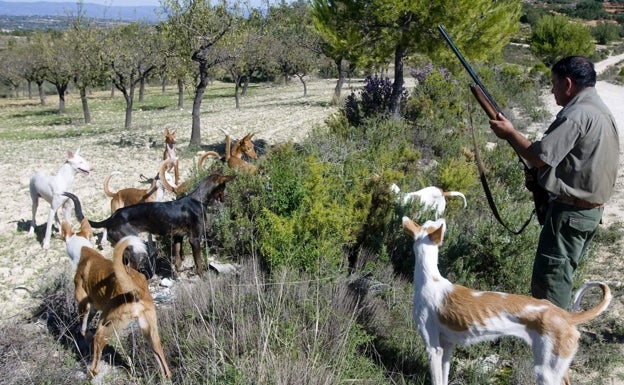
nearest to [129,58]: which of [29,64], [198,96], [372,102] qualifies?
[198,96]

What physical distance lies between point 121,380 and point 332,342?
160 centimetres

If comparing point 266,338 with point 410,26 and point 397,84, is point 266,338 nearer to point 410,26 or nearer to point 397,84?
point 410,26

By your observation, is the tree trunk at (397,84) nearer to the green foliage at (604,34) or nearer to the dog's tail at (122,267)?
the dog's tail at (122,267)

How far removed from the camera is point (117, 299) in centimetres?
377

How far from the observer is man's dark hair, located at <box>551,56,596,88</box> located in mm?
3355

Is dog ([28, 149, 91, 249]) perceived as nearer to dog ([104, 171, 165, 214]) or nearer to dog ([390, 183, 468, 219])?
dog ([104, 171, 165, 214])

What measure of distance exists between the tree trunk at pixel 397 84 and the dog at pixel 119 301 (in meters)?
8.43

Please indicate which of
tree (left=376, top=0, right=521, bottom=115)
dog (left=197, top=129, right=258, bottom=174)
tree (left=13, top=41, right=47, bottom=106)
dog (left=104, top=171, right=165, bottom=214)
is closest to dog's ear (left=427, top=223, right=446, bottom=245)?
dog (left=197, top=129, right=258, bottom=174)

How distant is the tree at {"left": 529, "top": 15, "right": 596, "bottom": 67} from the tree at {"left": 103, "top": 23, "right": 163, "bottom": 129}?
880 inches

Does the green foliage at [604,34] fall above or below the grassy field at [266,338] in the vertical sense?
above

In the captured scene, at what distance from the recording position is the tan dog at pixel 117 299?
3.59 m

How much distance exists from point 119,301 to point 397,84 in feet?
30.1

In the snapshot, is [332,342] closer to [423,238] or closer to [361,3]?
[423,238]

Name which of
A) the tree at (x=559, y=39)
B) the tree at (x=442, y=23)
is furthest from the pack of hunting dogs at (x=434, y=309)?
the tree at (x=559, y=39)
